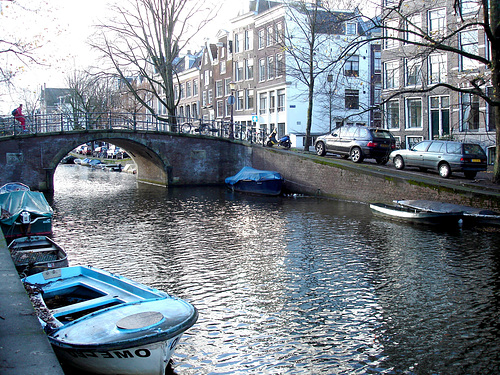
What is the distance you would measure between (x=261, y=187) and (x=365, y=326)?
62.1 ft

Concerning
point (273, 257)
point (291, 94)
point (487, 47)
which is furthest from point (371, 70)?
point (273, 257)

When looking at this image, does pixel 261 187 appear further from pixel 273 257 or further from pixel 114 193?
pixel 273 257

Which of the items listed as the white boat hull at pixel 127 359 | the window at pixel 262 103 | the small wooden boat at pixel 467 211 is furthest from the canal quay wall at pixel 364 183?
the window at pixel 262 103

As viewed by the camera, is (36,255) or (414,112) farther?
(414,112)

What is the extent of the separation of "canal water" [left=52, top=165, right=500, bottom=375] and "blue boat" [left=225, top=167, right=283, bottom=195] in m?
6.21

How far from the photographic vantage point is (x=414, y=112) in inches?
1251

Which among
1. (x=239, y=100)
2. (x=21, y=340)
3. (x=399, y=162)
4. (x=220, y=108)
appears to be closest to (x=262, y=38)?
(x=239, y=100)

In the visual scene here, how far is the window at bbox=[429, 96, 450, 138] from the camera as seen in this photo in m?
29.2

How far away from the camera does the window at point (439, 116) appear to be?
95.9 ft

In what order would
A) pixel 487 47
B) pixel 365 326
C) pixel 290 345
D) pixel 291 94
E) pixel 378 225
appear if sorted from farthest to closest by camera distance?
pixel 291 94
pixel 487 47
pixel 378 225
pixel 365 326
pixel 290 345

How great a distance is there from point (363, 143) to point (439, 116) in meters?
8.49

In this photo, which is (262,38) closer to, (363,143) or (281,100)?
(281,100)

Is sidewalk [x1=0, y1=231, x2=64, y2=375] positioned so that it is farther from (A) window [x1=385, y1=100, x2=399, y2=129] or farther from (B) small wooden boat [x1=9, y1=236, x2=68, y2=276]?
(A) window [x1=385, y1=100, x2=399, y2=129]

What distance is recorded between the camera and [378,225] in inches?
657
